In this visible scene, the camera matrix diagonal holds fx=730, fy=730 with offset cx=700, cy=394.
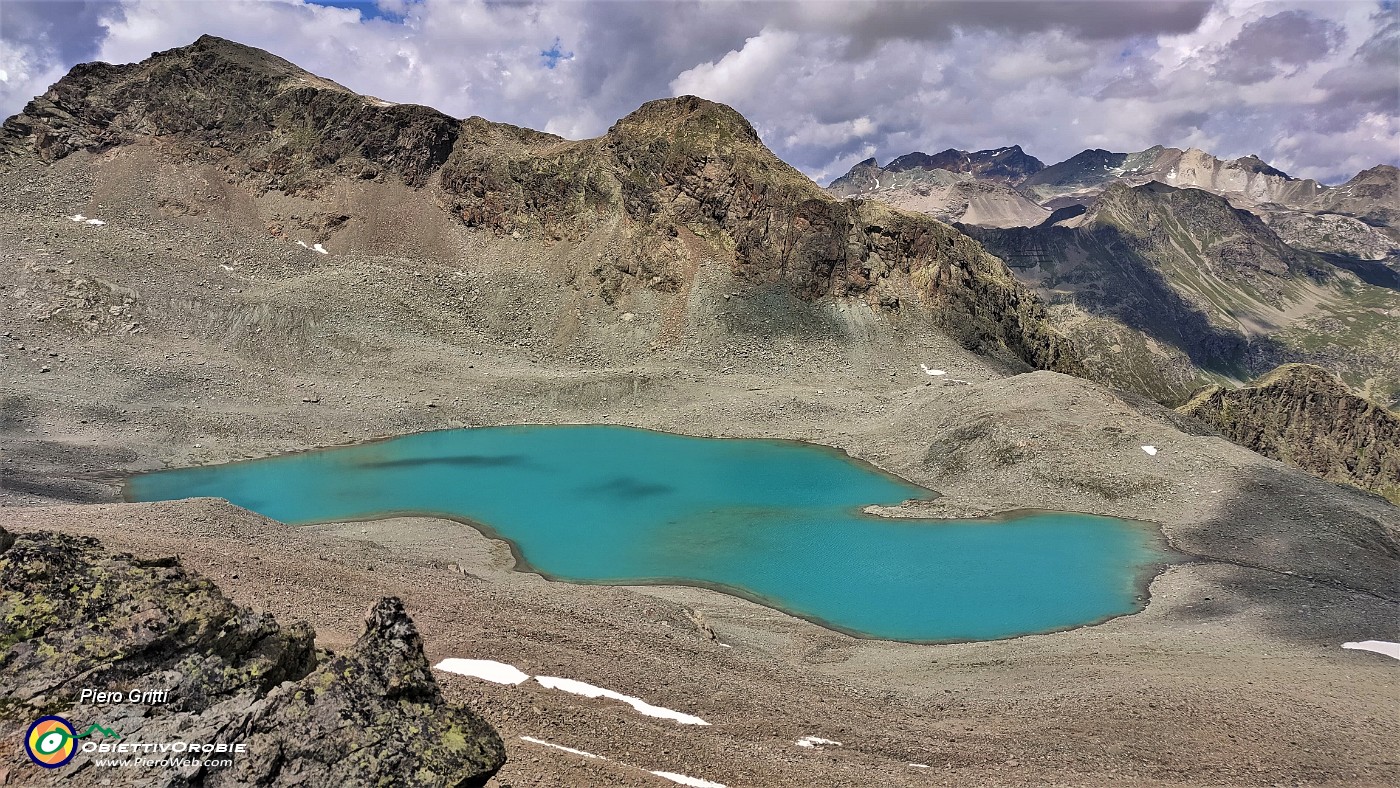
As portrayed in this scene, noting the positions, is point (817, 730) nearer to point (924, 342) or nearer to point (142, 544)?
point (142, 544)

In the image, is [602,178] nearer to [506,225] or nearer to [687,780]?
[506,225]

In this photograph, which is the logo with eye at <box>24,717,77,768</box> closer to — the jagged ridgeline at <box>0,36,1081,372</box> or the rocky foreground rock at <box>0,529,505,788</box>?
the rocky foreground rock at <box>0,529,505,788</box>

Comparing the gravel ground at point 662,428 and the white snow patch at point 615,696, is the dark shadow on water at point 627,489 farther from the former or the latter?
the white snow patch at point 615,696

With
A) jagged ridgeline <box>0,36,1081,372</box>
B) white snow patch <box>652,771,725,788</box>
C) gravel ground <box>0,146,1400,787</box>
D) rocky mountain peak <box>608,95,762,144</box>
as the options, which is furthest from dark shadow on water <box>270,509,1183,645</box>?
rocky mountain peak <box>608,95,762,144</box>

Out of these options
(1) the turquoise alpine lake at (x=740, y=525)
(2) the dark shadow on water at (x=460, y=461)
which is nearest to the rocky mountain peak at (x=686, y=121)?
(1) the turquoise alpine lake at (x=740, y=525)

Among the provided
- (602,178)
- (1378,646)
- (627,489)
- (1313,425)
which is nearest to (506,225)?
(602,178)

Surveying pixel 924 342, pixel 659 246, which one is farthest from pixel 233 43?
pixel 924 342
